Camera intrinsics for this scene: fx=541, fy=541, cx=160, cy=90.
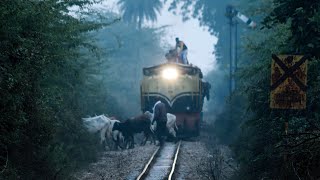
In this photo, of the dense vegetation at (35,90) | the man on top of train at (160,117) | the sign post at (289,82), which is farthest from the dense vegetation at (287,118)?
the dense vegetation at (35,90)

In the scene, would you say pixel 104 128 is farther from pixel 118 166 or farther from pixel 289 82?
pixel 289 82

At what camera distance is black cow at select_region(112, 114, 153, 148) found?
24.3m

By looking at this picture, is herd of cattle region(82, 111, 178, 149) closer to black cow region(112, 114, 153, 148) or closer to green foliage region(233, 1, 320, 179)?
black cow region(112, 114, 153, 148)

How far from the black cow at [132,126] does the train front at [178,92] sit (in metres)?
3.46

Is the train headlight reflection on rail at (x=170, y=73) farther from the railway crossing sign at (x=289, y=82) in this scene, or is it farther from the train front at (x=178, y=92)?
the railway crossing sign at (x=289, y=82)

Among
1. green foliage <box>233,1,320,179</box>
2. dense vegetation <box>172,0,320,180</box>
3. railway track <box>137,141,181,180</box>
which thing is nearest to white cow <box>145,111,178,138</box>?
railway track <box>137,141,181,180</box>

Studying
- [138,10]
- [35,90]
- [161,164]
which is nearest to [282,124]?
[161,164]

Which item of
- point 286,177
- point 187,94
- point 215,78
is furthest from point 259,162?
point 215,78

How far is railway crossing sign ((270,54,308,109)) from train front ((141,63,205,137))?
17.2 m

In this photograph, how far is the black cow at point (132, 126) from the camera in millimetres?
24266

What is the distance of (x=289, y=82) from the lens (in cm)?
1101

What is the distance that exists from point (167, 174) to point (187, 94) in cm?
1292

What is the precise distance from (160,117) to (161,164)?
22.2 feet

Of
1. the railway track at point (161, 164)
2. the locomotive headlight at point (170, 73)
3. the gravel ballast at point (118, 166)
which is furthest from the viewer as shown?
the locomotive headlight at point (170, 73)
